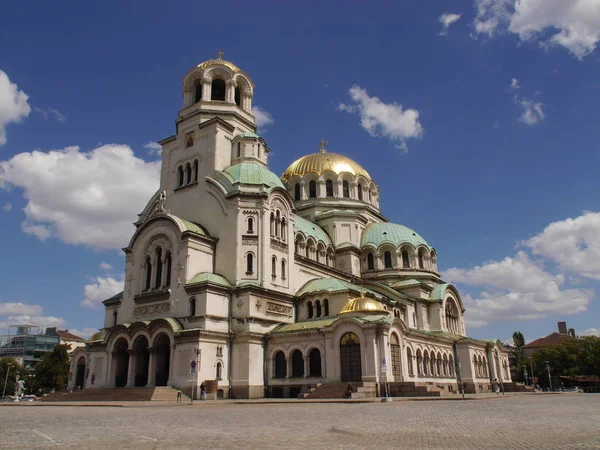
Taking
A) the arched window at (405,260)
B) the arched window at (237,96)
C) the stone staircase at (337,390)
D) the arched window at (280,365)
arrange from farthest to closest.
A: the arched window at (405,260)
the arched window at (237,96)
the arched window at (280,365)
the stone staircase at (337,390)

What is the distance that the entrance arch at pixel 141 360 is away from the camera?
3866 centimetres

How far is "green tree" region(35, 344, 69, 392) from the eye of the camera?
2633 inches

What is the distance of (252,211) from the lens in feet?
134

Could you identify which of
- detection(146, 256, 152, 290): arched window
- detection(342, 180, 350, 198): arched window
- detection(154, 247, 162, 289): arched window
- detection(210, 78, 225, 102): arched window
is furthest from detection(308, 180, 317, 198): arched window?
detection(146, 256, 152, 290): arched window

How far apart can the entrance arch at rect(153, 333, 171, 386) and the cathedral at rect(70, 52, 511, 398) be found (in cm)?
9

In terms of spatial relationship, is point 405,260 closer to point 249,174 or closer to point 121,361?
point 249,174

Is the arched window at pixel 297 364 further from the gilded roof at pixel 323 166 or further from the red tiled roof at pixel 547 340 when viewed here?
the red tiled roof at pixel 547 340

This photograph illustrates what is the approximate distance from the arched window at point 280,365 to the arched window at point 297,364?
0.72m

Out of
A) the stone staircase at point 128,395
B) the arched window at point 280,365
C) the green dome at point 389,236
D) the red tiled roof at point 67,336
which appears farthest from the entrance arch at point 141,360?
the red tiled roof at point 67,336

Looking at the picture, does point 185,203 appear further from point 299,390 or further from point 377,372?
point 377,372

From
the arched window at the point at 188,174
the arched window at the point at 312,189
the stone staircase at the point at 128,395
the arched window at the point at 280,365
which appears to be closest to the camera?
the stone staircase at the point at 128,395

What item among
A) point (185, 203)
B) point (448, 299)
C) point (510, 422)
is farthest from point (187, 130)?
point (510, 422)

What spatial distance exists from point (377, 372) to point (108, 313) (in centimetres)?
2478

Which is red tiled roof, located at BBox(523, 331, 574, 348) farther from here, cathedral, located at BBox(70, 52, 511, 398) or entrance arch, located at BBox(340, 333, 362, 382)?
entrance arch, located at BBox(340, 333, 362, 382)
